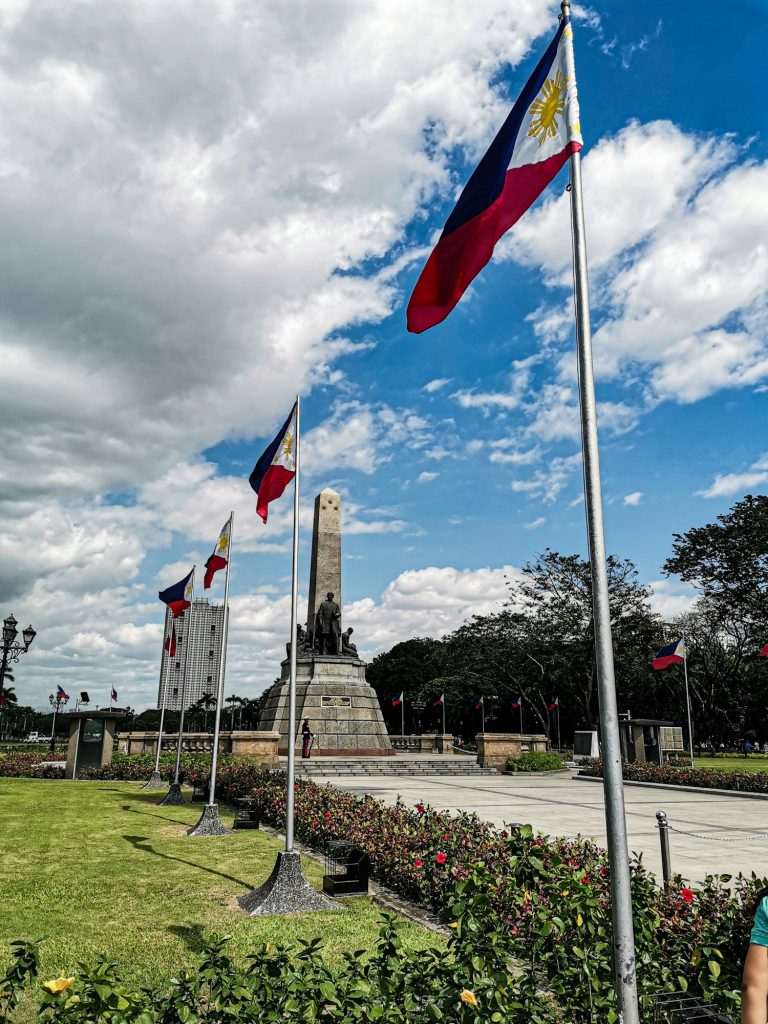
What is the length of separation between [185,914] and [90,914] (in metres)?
0.98

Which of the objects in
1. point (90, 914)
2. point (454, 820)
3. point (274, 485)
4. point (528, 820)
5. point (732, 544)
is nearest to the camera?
point (90, 914)

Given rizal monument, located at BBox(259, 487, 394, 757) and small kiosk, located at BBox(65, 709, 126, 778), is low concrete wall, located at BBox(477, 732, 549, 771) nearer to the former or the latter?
rizal monument, located at BBox(259, 487, 394, 757)

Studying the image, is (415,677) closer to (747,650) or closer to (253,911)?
(747,650)

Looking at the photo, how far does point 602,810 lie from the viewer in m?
15.6

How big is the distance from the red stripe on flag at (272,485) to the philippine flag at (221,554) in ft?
13.4

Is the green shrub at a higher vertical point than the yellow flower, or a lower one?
lower

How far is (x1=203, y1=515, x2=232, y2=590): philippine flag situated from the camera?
47.9 feet

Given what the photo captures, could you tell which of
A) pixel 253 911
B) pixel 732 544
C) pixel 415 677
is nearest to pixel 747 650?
pixel 732 544

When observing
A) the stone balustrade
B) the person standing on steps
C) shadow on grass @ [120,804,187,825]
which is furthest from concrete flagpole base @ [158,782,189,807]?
the stone balustrade

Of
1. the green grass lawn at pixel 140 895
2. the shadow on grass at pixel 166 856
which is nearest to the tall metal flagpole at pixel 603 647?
the green grass lawn at pixel 140 895

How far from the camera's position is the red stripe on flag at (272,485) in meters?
10.3

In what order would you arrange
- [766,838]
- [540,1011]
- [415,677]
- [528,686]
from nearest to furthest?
[540,1011], [766,838], [528,686], [415,677]

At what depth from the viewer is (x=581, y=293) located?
4430mm

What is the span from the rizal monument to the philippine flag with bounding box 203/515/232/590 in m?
15.2
